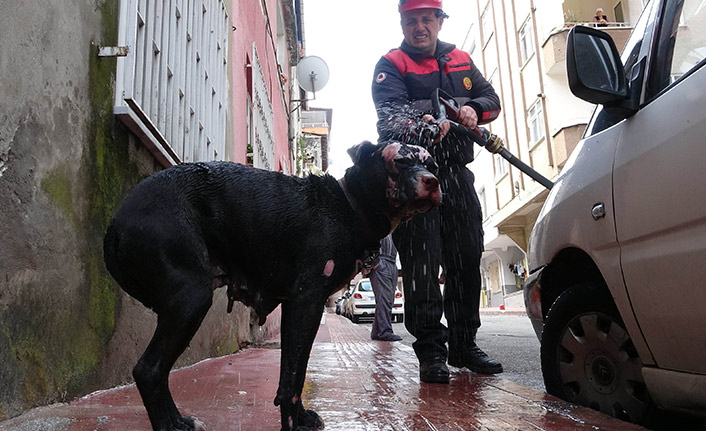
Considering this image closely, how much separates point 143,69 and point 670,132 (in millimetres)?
3115

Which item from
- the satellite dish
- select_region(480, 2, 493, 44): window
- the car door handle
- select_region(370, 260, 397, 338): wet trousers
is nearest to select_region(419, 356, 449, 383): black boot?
the car door handle

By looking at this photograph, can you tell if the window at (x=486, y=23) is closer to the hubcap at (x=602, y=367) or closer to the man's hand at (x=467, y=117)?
the man's hand at (x=467, y=117)

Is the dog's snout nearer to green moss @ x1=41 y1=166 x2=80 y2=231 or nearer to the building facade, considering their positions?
green moss @ x1=41 y1=166 x2=80 y2=231

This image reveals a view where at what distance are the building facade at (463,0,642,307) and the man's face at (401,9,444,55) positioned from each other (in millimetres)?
15794

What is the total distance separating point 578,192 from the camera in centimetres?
273

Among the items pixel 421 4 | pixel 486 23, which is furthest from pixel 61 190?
pixel 486 23

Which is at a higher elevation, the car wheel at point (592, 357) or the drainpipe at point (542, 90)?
the drainpipe at point (542, 90)

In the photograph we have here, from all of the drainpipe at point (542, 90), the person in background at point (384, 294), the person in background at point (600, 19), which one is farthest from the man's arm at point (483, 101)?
the drainpipe at point (542, 90)

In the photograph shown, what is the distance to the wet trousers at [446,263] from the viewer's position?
3801mm

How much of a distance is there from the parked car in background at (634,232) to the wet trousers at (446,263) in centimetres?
83

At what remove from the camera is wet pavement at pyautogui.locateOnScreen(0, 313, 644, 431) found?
2277 mm

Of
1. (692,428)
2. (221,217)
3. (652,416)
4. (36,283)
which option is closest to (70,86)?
(36,283)

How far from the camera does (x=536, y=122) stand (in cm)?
2239

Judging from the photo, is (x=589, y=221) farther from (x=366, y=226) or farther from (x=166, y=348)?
(x=166, y=348)
